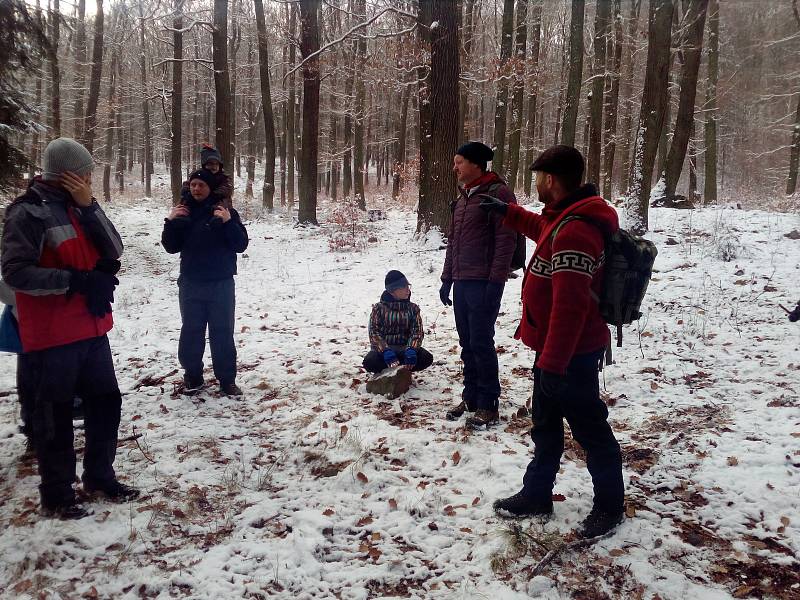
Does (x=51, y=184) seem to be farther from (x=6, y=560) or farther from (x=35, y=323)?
(x=6, y=560)

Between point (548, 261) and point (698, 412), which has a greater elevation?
point (548, 261)

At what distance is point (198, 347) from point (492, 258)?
126 inches

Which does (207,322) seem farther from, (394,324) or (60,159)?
(60,159)

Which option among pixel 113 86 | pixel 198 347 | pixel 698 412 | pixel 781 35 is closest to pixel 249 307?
pixel 198 347

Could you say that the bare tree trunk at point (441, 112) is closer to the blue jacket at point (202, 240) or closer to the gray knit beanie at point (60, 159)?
the blue jacket at point (202, 240)

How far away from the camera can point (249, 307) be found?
30.7 ft

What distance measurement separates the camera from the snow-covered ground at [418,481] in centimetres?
291

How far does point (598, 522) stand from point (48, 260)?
3851mm

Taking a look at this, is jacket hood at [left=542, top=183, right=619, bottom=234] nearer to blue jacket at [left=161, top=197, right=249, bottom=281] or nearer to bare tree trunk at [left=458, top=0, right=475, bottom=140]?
Result: blue jacket at [left=161, top=197, right=249, bottom=281]

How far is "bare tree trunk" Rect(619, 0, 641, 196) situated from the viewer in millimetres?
18300

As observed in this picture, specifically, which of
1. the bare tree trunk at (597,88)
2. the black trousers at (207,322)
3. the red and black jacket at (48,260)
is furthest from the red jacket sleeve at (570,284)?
the bare tree trunk at (597,88)

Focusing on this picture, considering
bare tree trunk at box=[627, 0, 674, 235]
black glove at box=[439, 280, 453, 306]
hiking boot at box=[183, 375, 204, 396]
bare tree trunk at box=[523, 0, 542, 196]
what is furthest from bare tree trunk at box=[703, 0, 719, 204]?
hiking boot at box=[183, 375, 204, 396]

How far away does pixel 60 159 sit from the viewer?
3.29 metres

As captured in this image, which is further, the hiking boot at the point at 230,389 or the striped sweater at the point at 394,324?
the striped sweater at the point at 394,324
